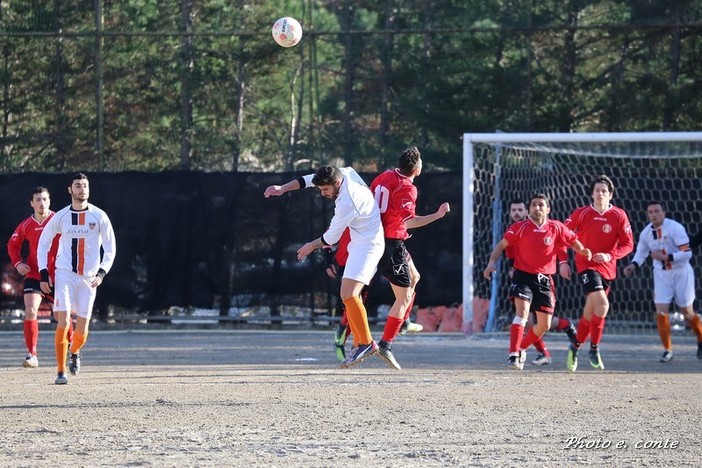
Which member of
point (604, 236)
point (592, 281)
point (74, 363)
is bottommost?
point (74, 363)

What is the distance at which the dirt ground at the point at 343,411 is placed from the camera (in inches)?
270

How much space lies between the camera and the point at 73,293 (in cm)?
1066

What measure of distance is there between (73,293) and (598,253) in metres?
5.65

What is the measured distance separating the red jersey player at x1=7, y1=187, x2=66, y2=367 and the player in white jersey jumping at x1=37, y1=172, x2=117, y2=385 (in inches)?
54.9

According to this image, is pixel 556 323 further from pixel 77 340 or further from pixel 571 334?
pixel 77 340

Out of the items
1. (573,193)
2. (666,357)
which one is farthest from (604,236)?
(573,193)

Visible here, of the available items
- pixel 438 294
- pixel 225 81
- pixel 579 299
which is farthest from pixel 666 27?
pixel 225 81

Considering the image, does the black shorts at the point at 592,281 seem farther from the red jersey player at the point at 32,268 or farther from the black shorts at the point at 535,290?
the red jersey player at the point at 32,268

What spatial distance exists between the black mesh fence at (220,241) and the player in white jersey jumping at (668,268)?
14.4 feet

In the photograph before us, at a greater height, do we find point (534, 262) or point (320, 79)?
point (320, 79)

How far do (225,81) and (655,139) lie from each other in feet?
24.7

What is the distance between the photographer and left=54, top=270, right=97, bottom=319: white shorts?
10.5 meters

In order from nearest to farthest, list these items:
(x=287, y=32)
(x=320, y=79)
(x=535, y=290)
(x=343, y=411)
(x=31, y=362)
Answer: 1. (x=343, y=411)
2. (x=535, y=290)
3. (x=31, y=362)
4. (x=287, y=32)
5. (x=320, y=79)

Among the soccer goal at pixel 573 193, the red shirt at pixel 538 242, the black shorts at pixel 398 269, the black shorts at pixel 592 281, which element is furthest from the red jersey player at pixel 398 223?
the soccer goal at pixel 573 193
